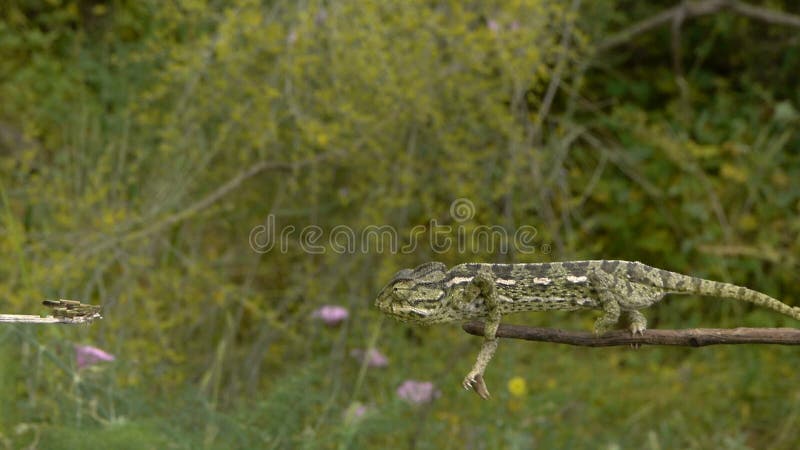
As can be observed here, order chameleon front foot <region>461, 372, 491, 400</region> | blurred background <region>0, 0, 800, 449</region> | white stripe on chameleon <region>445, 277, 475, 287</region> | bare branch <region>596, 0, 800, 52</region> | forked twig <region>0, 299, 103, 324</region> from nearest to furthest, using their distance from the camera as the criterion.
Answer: forked twig <region>0, 299, 103, 324</region> < chameleon front foot <region>461, 372, 491, 400</region> < white stripe on chameleon <region>445, 277, 475, 287</region> < blurred background <region>0, 0, 800, 449</region> < bare branch <region>596, 0, 800, 52</region>

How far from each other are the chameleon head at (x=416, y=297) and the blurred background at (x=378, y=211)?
203 cm

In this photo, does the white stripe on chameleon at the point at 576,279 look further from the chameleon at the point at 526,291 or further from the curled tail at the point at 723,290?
the curled tail at the point at 723,290

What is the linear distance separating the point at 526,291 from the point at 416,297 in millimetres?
214

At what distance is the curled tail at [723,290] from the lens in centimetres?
136

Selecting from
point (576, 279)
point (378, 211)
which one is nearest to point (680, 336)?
point (576, 279)

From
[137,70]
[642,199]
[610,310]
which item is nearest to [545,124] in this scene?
[642,199]

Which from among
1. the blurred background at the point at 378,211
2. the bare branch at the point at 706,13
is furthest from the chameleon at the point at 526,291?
the bare branch at the point at 706,13

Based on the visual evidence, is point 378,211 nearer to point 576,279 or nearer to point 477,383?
point 576,279

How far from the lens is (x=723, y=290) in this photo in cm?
156

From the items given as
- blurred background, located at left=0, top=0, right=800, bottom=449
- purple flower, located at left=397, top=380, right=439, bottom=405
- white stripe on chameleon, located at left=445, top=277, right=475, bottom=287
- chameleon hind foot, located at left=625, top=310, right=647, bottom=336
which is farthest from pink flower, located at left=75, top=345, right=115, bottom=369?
chameleon hind foot, located at left=625, top=310, right=647, bottom=336

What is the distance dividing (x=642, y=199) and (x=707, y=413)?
71.8 inches

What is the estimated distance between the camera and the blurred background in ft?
15.3

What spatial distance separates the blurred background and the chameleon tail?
2.01m

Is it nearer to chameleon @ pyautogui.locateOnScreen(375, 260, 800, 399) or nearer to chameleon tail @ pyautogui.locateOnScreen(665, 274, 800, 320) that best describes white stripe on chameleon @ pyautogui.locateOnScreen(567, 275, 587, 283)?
chameleon @ pyautogui.locateOnScreen(375, 260, 800, 399)
